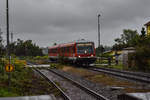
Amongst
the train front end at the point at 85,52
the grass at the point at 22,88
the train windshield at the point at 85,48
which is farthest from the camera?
the train windshield at the point at 85,48

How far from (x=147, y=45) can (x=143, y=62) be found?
136cm

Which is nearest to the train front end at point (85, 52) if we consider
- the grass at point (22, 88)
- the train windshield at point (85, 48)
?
the train windshield at point (85, 48)

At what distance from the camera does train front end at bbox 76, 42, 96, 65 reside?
1073 inches

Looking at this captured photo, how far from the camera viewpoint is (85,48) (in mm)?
27891

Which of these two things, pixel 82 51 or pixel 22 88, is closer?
pixel 22 88

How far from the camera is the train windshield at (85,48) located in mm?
27544

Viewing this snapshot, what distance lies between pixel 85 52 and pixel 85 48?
0.52m

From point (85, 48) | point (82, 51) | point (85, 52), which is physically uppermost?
point (85, 48)

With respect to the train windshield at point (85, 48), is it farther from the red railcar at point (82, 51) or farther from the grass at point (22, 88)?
the grass at point (22, 88)

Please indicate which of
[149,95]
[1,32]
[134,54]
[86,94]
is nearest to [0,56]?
[1,32]

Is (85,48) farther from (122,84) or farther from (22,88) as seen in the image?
(22,88)

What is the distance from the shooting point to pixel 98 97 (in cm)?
990

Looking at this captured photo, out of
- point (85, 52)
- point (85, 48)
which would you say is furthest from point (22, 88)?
point (85, 48)

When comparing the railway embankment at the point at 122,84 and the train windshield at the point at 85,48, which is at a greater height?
the train windshield at the point at 85,48
